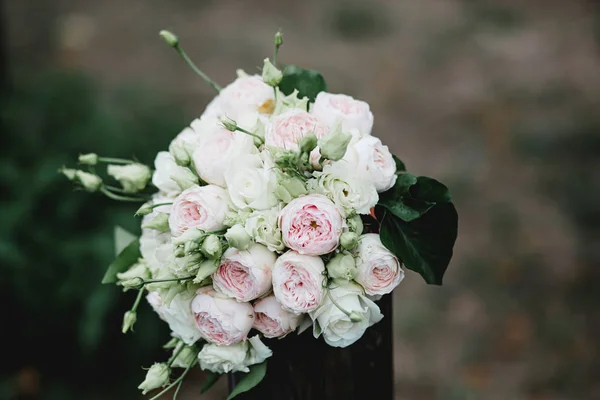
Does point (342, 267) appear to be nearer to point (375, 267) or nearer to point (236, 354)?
point (375, 267)

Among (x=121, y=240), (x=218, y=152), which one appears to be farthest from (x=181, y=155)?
(x=121, y=240)

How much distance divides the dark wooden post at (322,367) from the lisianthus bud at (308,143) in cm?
36

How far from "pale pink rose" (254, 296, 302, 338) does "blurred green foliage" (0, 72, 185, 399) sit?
1.63 m

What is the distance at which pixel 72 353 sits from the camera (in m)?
3.05

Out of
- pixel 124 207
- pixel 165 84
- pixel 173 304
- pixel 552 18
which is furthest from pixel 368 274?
pixel 552 18

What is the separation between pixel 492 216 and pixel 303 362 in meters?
2.73

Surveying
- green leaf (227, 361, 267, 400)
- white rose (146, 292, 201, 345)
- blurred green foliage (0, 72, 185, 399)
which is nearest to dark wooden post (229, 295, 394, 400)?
green leaf (227, 361, 267, 400)

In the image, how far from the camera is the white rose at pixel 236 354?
133 centimetres

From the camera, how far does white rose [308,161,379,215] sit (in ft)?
4.13

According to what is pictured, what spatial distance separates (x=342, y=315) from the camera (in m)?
1.26

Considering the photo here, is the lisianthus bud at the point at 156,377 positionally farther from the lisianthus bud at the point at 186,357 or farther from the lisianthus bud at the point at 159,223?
the lisianthus bud at the point at 159,223

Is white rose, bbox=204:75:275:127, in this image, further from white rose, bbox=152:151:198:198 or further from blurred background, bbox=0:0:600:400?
blurred background, bbox=0:0:600:400

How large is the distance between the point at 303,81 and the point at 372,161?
26 cm

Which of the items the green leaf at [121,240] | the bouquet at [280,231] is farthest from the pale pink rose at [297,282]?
the green leaf at [121,240]
